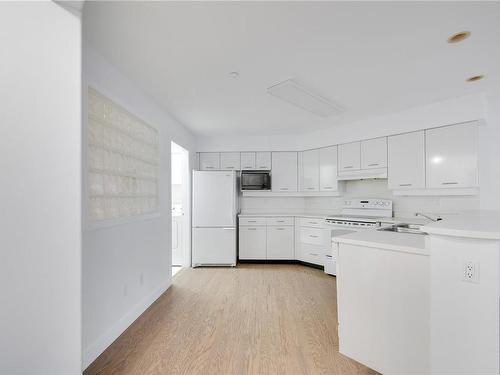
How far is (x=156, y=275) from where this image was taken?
2961mm

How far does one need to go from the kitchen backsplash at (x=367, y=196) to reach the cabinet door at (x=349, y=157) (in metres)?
0.42

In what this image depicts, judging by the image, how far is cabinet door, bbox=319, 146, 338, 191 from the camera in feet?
14.0

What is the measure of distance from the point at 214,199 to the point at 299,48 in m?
2.93

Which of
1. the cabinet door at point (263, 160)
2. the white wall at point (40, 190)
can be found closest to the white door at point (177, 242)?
the cabinet door at point (263, 160)

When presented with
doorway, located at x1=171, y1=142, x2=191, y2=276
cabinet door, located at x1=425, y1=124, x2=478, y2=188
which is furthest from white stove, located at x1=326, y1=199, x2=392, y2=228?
doorway, located at x1=171, y1=142, x2=191, y2=276

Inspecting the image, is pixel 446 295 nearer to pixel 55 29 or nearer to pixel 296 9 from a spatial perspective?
pixel 296 9

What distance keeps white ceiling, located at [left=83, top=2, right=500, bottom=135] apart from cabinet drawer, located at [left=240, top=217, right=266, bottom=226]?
2.24 meters

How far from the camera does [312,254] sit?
13.9 feet

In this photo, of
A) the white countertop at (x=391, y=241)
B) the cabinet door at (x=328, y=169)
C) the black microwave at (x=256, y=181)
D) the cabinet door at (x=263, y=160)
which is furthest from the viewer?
the cabinet door at (x=263, y=160)

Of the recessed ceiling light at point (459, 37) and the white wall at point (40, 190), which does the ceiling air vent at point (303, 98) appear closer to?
the recessed ceiling light at point (459, 37)

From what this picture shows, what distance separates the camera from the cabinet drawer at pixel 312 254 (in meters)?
4.11

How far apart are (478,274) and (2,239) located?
2.16 meters

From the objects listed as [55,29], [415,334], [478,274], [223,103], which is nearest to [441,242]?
[478,274]

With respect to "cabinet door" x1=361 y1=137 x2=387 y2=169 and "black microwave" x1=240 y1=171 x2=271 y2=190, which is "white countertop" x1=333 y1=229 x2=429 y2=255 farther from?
"black microwave" x1=240 y1=171 x2=271 y2=190
